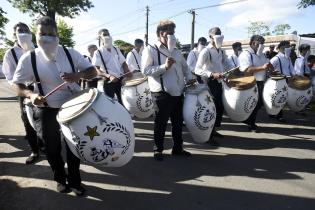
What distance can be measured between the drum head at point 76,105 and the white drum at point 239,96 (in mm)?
3401

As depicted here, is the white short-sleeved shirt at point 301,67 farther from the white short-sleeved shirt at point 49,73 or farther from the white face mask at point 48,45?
the white face mask at point 48,45

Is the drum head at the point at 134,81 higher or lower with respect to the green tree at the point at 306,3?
lower

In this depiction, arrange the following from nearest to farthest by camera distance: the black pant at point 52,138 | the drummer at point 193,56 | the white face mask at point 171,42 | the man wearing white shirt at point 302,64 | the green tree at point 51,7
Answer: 1. the black pant at point 52,138
2. the white face mask at point 171,42
3. the drummer at point 193,56
4. the man wearing white shirt at point 302,64
5. the green tree at point 51,7

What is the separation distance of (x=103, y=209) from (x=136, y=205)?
1.18 feet

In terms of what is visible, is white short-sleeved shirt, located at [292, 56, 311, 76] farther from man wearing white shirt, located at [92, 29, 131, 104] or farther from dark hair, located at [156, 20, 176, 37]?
dark hair, located at [156, 20, 176, 37]

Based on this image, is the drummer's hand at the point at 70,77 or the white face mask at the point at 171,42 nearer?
the drummer's hand at the point at 70,77

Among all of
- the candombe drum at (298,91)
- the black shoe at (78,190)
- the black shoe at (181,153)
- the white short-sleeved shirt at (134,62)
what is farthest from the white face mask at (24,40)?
the candombe drum at (298,91)

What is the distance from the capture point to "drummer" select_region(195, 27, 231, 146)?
20.9ft

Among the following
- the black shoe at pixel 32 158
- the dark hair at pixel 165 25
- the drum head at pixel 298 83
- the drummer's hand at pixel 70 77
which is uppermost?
the dark hair at pixel 165 25

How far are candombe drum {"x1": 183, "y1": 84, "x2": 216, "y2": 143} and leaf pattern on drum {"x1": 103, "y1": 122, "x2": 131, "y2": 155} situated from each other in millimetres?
1780

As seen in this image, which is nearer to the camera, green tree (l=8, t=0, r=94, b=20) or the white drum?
the white drum

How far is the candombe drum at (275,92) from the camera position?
740cm

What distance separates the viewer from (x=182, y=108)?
5.64 metres

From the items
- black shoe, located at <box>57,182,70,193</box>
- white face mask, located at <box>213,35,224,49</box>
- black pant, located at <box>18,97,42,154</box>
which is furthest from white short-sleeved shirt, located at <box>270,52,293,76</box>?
black shoe, located at <box>57,182,70,193</box>
